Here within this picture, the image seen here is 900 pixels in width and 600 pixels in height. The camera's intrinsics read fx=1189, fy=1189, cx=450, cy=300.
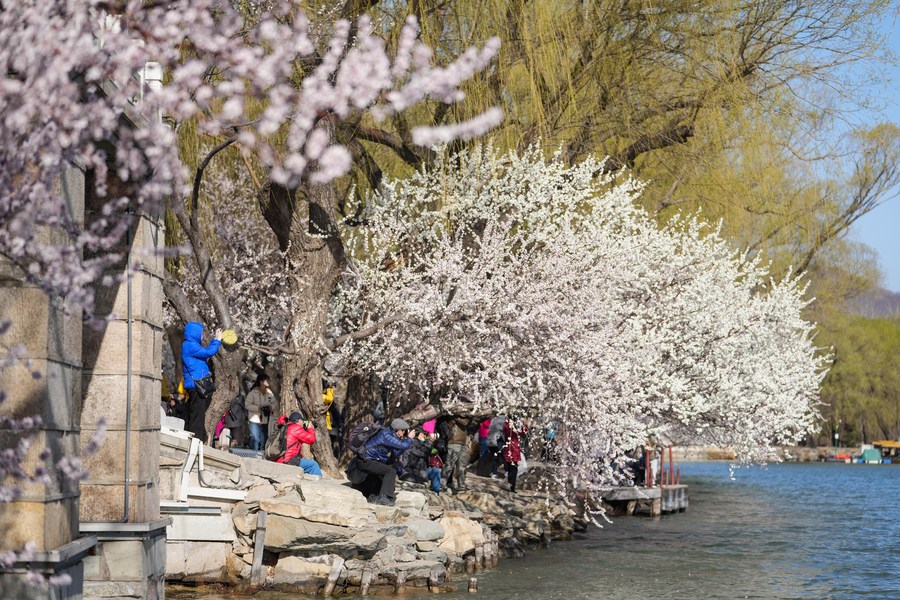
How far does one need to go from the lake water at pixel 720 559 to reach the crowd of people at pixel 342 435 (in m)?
2.21

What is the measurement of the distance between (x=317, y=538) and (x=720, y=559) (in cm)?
1058

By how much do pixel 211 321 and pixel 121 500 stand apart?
12.5 meters

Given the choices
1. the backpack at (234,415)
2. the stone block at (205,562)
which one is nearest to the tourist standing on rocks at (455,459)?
the backpack at (234,415)

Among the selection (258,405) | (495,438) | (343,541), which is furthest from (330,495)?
(495,438)

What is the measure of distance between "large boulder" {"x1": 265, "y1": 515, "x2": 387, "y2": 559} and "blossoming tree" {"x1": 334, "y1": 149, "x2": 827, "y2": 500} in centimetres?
386

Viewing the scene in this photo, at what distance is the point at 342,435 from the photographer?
24.6 m

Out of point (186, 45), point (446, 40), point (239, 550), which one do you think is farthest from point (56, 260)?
point (446, 40)

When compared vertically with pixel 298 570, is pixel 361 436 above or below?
above

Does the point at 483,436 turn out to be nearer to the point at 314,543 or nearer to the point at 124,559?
the point at 314,543

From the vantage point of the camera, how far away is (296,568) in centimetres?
1677

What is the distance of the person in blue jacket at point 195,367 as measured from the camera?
16.5m

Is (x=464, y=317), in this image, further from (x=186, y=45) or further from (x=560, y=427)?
(x=186, y=45)

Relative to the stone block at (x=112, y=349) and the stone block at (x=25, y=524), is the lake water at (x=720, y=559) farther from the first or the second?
the stone block at (x=25, y=524)

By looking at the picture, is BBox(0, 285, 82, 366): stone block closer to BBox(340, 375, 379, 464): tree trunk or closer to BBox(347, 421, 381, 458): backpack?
BBox(347, 421, 381, 458): backpack
